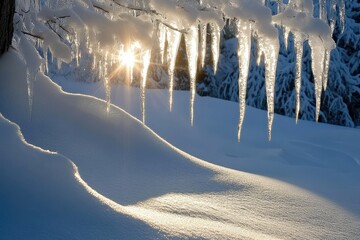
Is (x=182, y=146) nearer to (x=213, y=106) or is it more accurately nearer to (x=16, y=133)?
(x=213, y=106)

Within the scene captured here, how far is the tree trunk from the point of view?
2.26 m

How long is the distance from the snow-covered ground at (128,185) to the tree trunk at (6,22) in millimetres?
167

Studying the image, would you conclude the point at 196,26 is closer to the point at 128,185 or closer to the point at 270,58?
Answer: the point at 270,58

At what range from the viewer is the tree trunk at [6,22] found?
226 centimetres

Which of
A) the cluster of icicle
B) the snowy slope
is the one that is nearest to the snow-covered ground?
the snowy slope

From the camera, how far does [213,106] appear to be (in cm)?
780

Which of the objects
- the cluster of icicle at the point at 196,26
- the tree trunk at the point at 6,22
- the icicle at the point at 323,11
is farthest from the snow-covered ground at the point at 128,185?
the icicle at the point at 323,11

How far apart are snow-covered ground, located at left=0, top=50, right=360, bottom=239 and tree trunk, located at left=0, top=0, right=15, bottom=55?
17 cm

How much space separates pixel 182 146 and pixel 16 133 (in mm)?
3766

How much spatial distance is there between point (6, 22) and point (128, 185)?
118 centimetres

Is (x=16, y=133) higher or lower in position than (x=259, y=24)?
lower

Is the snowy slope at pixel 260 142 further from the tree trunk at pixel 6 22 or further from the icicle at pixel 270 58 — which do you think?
the tree trunk at pixel 6 22

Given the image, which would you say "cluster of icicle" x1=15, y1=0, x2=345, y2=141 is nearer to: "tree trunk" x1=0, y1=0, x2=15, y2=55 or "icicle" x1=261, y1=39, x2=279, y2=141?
"icicle" x1=261, y1=39, x2=279, y2=141

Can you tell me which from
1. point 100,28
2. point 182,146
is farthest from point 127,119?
point 182,146
